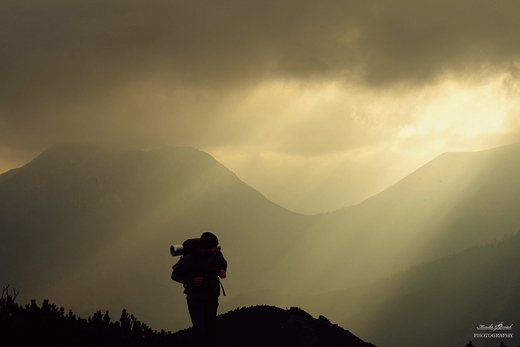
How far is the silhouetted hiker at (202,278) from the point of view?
11.6m

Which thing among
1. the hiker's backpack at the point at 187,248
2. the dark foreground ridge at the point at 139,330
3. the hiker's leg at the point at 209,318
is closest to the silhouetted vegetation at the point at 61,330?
the dark foreground ridge at the point at 139,330

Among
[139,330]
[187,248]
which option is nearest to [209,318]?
[187,248]

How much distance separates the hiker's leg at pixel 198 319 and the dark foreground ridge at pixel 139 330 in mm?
781

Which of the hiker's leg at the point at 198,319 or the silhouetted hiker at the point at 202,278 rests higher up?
the silhouetted hiker at the point at 202,278

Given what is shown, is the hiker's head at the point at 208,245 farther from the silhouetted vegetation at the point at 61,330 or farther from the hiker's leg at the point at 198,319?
the silhouetted vegetation at the point at 61,330

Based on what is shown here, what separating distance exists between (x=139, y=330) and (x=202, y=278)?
2410 mm

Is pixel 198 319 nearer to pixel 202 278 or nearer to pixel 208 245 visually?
pixel 202 278

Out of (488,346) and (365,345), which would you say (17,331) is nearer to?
(365,345)

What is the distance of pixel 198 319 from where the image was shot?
11.7 metres

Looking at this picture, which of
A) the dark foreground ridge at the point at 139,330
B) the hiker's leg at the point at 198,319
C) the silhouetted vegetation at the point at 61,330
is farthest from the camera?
the hiker's leg at the point at 198,319

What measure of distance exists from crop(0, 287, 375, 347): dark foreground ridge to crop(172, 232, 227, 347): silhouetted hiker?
1023 mm

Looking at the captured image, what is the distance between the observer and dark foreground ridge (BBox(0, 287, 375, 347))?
33.0ft

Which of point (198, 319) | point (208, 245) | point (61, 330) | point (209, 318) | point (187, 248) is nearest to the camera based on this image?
point (61, 330)

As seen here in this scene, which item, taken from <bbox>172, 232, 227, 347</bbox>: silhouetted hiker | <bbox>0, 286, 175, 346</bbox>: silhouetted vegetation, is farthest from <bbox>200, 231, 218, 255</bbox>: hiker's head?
<bbox>0, 286, 175, 346</bbox>: silhouetted vegetation
